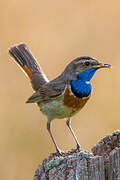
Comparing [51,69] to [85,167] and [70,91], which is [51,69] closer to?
[70,91]

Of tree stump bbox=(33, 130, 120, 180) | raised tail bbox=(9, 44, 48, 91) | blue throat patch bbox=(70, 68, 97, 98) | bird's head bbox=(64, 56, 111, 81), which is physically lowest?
tree stump bbox=(33, 130, 120, 180)

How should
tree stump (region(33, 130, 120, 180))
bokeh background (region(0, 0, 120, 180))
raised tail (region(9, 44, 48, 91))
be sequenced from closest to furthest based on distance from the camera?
tree stump (region(33, 130, 120, 180)) < raised tail (region(9, 44, 48, 91)) < bokeh background (region(0, 0, 120, 180))

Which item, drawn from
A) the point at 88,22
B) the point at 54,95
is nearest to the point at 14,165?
the point at 54,95

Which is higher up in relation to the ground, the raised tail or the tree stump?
the raised tail

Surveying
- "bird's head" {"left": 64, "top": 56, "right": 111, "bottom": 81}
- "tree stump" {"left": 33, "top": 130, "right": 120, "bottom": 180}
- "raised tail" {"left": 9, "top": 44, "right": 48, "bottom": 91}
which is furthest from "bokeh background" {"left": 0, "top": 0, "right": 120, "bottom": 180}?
"tree stump" {"left": 33, "top": 130, "right": 120, "bottom": 180}

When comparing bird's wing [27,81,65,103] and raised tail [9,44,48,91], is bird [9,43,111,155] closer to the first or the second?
bird's wing [27,81,65,103]

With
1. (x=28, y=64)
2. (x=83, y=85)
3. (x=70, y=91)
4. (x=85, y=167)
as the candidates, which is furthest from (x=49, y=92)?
(x=85, y=167)

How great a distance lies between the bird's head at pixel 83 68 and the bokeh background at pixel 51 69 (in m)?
2.16

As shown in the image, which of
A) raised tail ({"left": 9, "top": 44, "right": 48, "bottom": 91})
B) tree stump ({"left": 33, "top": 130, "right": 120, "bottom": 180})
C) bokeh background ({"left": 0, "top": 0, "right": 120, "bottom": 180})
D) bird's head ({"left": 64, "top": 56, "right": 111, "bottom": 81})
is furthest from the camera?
bokeh background ({"left": 0, "top": 0, "right": 120, "bottom": 180})

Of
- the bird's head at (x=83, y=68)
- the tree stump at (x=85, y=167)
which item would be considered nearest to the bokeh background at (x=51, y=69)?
the bird's head at (x=83, y=68)

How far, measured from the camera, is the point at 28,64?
8516 millimetres

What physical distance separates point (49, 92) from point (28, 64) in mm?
1348

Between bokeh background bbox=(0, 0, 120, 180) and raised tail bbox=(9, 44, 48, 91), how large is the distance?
79 cm

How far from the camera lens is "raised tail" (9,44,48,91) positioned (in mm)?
8148
